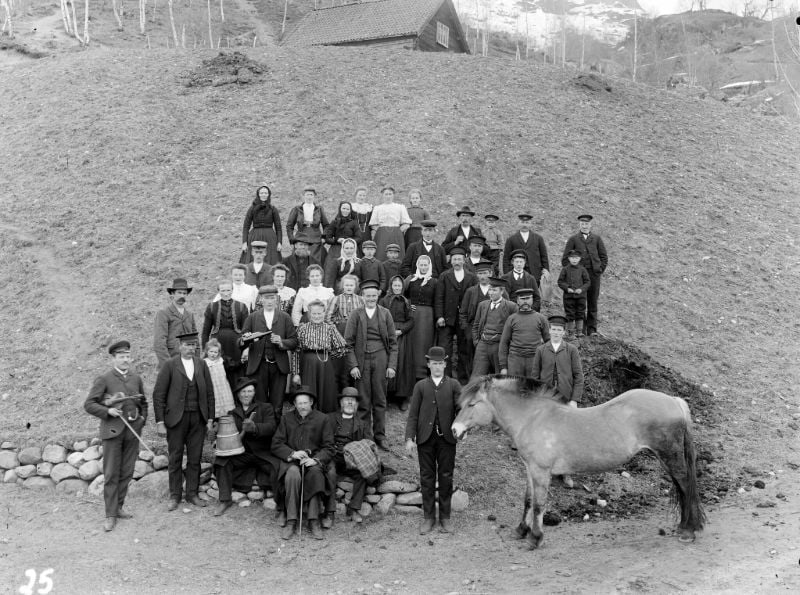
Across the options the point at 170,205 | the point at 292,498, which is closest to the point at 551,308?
the point at 292,498

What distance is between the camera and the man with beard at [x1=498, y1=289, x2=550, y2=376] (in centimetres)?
992

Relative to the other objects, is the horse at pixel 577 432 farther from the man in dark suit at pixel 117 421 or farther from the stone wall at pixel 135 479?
the man in dark suit at pixel 117 421

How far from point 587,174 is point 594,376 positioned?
11.2 m

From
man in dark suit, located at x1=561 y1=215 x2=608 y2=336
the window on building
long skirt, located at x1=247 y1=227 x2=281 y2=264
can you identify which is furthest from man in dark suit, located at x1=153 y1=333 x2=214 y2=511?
the window on building

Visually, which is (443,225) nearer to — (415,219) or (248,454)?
(415,219)

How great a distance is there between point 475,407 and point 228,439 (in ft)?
10.8

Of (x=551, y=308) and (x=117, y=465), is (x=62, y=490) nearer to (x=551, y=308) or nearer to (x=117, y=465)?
(x=117, y=465)

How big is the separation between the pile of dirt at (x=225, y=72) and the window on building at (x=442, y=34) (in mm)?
9407

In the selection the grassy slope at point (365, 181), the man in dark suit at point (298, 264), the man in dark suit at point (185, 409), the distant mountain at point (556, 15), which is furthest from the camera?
the distant mountain at point (556, 15)

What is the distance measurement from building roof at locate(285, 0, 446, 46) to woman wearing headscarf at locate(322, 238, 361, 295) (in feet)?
72.5

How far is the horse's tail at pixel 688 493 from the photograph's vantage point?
784 cm

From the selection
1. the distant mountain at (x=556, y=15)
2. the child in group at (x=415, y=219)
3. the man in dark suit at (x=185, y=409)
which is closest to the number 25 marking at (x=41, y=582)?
the man in dark suit at (x=185, y=409)

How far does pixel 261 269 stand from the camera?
38.5 feet

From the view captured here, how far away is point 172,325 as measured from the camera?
33.2 ft
